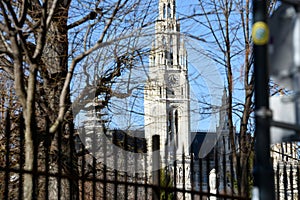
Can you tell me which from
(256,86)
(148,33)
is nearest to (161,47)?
(148,33)

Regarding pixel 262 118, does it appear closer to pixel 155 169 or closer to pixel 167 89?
pixel 155 169

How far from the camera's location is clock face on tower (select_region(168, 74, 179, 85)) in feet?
30.2

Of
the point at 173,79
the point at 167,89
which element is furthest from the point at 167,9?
the point at 167,89

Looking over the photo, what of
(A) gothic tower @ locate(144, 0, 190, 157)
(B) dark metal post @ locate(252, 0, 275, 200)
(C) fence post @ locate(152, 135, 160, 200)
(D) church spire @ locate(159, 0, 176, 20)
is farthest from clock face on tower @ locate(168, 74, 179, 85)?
(B) dark metal post @ locate(252, 0, 275, 200)

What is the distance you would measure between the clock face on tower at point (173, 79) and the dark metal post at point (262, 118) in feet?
20.4

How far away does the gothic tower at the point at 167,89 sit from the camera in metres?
8.62

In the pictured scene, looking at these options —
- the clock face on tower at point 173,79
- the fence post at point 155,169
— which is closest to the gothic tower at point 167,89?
the clock face on tower at point 173,79

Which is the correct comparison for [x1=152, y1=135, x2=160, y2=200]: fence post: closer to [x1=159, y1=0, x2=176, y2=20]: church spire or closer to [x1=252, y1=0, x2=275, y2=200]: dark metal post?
[x1=159, y1=0, x2=176, y2=20]: church spire

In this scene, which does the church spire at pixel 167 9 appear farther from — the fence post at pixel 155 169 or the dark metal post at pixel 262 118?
the dark metal post at pixel 262 118

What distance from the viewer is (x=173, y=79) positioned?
9.37 meters

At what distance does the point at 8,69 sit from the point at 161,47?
222 centimetres

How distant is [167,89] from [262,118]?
21.5ft

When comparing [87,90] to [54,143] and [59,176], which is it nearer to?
[54,143]

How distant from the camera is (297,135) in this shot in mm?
3004
